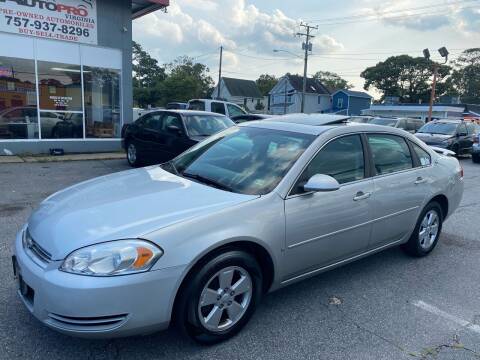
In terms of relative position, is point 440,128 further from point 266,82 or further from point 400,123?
point 266,82

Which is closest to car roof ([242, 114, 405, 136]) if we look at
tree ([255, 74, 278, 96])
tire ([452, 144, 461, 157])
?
tire ([452, 144, 461, 157])

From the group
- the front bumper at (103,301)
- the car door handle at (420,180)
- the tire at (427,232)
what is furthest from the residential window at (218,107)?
the front bumper at (103,301)

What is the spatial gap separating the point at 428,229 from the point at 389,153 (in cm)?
118

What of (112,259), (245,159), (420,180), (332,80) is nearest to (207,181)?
(245,159)

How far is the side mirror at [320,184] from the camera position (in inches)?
120

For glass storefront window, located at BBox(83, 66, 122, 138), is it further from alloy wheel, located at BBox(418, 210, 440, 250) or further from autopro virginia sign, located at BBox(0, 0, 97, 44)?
alloy wheel, located at BBox(418, 210, 440, 250)

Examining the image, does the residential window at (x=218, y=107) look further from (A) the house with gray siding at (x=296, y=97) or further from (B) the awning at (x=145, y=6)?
(A) the house with gray siding at (x=296, y=97)

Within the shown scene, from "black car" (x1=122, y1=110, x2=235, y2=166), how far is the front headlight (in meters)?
6.20

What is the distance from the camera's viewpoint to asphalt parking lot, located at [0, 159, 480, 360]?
2713 mm

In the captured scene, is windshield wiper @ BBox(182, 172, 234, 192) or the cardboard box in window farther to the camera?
the cardboard box in window

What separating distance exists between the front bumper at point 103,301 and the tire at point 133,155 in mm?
7975

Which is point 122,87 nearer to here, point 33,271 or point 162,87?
point 33,271

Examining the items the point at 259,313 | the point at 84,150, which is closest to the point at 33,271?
the point at 259,313

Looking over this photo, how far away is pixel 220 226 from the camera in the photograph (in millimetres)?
2670
